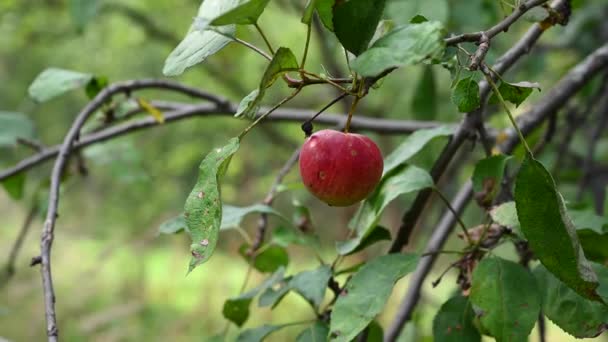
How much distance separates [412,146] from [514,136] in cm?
19

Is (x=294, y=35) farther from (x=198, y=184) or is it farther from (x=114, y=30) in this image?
(x=198, y=184)

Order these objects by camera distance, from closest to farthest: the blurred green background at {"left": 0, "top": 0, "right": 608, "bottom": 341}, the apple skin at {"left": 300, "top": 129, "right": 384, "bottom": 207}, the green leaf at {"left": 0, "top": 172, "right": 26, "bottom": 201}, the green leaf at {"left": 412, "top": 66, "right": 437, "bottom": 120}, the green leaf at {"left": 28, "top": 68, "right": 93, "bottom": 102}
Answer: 1. the apple skin at {"left": 300, "top": 129, "right": 384, "bottom": 207}
2. the green leaf at {"left": 28, "top": 68, "right": 93, "bottom": 102}
3. the green leaf at {"left": 0, "top": 172, "right": 26, "bottom": 201}
4. the green leaf at {"left": 412, "top": 66, "right": 437, "bottom": 120}
5. the blurred green background at {"left": 0, "top": 0, "right": 608, "bottom": 341}

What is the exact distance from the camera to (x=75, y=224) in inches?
178

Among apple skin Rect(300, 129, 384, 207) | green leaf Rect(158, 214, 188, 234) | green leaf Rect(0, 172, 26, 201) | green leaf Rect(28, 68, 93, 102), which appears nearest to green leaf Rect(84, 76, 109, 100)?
green leaf Rect(28, 68, 93, 102)

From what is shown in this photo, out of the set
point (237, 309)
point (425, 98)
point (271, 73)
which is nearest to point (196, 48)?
point (271, 73)

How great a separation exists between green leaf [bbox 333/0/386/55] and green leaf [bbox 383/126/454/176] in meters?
0.25

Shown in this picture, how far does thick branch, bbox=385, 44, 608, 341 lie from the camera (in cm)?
75

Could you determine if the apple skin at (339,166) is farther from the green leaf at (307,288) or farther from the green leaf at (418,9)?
the green leaf at (418,9)

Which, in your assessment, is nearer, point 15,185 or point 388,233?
point 388,233

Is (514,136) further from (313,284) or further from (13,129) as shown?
(13,129)

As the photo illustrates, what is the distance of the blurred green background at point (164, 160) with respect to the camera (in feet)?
5.33

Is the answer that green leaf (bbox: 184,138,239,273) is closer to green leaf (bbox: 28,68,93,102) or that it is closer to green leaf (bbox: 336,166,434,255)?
green leaf (bbox: 336,166,434,255)

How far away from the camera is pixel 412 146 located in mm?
634

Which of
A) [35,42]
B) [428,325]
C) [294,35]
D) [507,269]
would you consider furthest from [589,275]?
[35,42]
